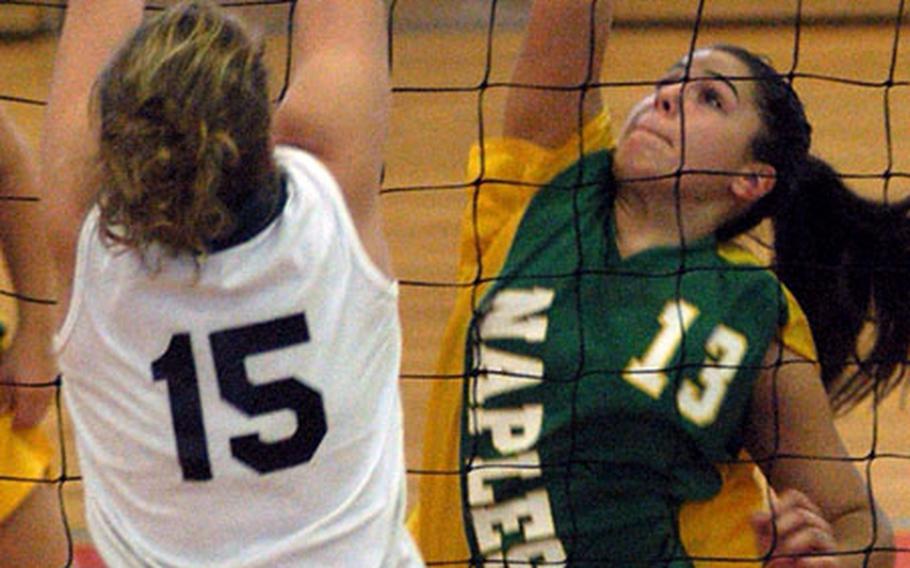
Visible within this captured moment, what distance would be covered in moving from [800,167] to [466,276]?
0.32m

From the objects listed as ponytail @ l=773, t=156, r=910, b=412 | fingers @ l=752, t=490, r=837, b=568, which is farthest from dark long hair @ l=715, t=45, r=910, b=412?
fingers @ l=752, t=490, r=837, b=568

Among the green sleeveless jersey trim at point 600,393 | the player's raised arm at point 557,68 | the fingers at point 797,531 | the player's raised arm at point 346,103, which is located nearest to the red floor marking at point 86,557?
the green sleeveless jersey trim at point 600,393

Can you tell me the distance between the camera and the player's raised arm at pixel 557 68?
1.57 m

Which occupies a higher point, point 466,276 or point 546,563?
point 466,276

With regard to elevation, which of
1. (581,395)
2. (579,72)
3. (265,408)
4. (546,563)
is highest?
(579,72)

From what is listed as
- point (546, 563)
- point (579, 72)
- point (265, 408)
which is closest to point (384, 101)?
point (265, 408)

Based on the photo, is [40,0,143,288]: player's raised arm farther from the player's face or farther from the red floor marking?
the red floor marking

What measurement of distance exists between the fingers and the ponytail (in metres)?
0.27

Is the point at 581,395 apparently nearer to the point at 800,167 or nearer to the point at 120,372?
the point at 800,167

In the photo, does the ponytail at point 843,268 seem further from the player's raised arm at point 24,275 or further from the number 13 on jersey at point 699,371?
Answer: the player's raised arm at point 24,275

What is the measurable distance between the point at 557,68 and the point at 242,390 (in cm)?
56

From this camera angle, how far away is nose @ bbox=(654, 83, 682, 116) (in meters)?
1.58

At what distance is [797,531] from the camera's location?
146cm

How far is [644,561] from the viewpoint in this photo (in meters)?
Result: 1.55
